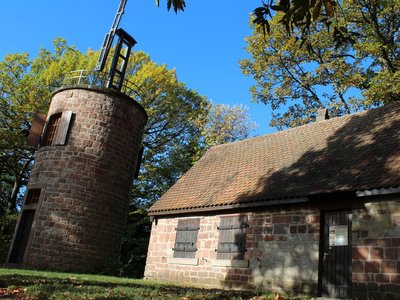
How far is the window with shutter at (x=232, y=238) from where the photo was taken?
11.5 m

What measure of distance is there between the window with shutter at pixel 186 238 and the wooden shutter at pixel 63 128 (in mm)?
6039

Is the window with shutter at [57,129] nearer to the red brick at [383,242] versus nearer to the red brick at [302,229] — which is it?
the red brick at [302,229]

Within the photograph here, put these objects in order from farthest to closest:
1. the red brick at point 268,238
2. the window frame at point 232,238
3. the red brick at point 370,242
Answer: the window frame at point 232,238 → the red brick at point 268,238 → the red brick at point 370,242

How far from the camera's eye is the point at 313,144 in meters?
13.1

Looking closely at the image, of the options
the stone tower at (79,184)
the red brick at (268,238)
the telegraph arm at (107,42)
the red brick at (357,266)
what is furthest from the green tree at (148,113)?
the red brick at (357,266)

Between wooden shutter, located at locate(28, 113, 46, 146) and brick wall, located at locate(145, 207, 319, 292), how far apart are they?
7.55 meters

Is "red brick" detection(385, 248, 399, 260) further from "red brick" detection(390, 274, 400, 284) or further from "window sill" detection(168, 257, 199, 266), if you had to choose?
"window sill" detection(168, 257, 199, 266)

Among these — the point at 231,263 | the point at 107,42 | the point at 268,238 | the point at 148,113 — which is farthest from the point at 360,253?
the point at 148,113

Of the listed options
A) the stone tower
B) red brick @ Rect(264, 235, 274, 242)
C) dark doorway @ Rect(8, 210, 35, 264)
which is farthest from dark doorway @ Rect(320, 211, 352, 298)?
dark doorway @ Rect(8, 210, 35, 264)

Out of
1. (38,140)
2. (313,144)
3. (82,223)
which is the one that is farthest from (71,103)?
(313,144)

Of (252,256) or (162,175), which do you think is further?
(162,175)

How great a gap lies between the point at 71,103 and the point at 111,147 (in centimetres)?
246

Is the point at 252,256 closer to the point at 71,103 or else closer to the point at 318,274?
the point at 318,274

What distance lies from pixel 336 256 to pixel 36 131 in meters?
13.2
